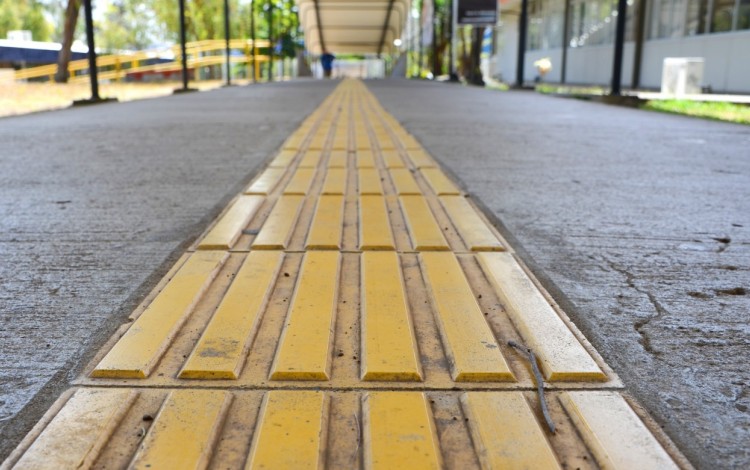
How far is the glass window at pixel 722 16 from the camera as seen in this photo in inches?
632

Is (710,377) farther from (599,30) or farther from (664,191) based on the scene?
(599,30)

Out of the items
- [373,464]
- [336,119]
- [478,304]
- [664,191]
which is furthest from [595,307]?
[336,119]

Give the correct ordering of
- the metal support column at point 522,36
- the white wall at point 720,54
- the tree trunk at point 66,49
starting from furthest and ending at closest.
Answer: the tree trunk at point 66,49 → the metal support column at point 522,36 → the white wall at point 720,54

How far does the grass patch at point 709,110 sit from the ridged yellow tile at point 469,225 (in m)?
5.95

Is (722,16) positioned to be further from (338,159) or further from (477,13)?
(338,159)

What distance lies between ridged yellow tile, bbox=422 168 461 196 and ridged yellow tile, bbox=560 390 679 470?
7.13ft

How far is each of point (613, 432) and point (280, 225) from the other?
1761 millimetres

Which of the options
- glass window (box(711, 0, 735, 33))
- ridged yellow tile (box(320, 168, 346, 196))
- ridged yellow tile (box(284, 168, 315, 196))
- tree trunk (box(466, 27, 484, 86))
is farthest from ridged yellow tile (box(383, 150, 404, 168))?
tree trunk (box(466, 27, 484, 86))

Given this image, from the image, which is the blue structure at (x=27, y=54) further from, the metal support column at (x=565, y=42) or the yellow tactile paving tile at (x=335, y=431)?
the yellow tactile paving tile at (x=335, y=431)

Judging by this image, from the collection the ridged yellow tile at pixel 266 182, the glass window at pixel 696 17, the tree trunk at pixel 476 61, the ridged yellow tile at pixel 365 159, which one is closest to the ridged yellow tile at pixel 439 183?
the ridged yellow tile at pixel 365 159

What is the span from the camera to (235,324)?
1864 millimetres

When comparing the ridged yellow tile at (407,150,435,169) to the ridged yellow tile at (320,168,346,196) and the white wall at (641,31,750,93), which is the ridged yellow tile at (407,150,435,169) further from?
the white wall at (641,31,750,93)

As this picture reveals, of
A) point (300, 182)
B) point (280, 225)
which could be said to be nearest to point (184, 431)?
point (280, 225)

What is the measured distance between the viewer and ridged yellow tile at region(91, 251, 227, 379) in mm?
1619
